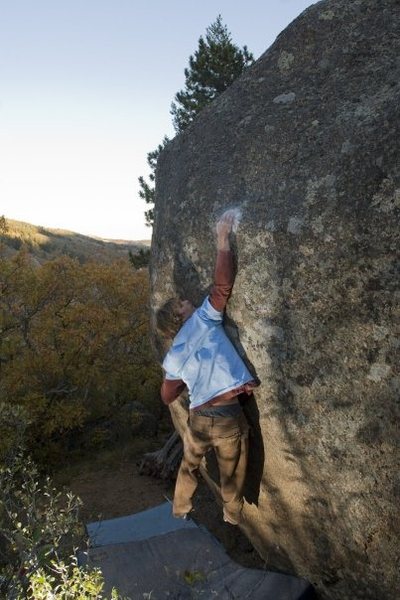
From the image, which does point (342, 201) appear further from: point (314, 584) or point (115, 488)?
point (115, 488)

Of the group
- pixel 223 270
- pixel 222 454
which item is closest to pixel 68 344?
pixel 222 454

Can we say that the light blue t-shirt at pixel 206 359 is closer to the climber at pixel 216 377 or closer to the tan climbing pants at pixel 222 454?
the climber at pixel 216 377

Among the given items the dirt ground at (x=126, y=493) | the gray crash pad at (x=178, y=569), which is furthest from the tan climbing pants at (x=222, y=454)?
the dirt ground at (x=126, y=493)

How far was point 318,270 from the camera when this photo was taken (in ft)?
11.5

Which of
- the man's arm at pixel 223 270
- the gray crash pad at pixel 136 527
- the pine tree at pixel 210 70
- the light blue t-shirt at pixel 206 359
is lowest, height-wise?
the gray crash pad at pixel 136 527

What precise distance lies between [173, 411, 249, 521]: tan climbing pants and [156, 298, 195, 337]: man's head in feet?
2.61

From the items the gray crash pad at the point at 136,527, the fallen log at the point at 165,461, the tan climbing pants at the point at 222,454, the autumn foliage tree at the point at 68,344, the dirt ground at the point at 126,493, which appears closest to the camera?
the tan climbing pants at the point at 222,454

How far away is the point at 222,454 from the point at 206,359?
85 centimetres

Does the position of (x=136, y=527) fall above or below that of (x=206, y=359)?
below

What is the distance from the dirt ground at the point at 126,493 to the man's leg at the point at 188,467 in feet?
4.54

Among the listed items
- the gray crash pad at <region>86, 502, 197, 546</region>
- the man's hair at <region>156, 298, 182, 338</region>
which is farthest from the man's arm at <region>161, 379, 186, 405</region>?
the gray crash pad at <region>86, 502, 197, 546</region>

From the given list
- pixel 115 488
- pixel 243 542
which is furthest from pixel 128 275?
pixel 243 542

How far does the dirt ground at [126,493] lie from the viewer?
20.2 feet

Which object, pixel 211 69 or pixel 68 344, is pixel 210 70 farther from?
pixel 68 344
